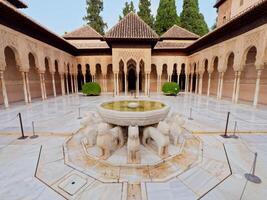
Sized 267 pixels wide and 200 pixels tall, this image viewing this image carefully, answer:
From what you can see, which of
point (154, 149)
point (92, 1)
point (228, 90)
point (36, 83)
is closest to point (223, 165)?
point (154, 149)

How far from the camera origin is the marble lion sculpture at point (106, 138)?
8.67 ft

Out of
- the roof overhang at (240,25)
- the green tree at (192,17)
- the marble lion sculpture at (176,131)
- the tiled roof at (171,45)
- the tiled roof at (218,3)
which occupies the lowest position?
the marble lion sculpture at (176,131)

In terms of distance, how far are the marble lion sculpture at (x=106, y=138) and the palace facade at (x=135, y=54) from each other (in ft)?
28.0

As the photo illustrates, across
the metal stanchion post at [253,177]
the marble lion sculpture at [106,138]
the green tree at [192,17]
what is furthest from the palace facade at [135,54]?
the marble lion sculpture at [106,138]

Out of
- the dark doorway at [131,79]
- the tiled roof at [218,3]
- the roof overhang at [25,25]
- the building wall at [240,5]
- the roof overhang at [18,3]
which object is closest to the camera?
the roof overhang at [25,25]

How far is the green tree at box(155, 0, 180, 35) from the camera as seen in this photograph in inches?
922

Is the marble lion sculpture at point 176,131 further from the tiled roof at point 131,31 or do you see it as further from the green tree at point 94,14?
the green tree at point 94,14

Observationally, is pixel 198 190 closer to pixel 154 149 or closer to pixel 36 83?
pixel 154 149

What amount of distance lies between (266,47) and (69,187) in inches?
412

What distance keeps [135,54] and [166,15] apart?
577 inches

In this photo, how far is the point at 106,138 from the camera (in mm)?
2686

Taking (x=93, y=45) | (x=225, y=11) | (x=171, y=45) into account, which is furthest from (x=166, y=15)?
(x=93, y=45)

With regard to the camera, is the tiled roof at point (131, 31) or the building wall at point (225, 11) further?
the building wall at point (225, 11)

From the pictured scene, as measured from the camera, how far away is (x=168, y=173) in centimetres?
238
